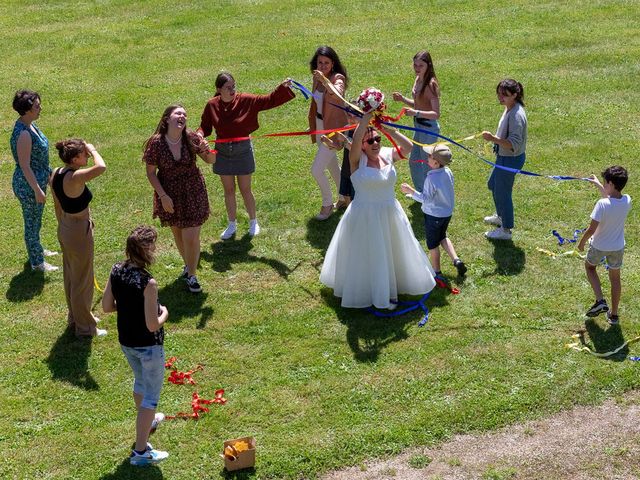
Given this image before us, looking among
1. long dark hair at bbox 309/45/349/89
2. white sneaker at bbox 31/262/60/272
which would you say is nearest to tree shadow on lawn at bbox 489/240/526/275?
long dark hair at bbox 309/45/349/89

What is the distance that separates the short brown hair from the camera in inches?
246

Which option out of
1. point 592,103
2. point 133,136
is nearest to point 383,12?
point 592,103

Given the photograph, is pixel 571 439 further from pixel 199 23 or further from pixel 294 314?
pixel 199 23

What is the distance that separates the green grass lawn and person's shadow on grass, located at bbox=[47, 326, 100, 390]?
2cm

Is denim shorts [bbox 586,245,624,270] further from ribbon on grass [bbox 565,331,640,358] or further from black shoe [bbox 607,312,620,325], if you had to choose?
ribbon on grass [bbox 565,331,640,358]

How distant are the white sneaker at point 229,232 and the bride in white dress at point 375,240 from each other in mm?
2125

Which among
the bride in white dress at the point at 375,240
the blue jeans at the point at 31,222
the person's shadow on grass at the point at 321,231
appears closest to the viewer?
the bride in white dress at the point at 375,240

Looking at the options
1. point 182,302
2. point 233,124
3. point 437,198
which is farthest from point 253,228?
point 437,198

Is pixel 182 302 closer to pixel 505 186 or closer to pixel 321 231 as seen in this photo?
pixel 321 231

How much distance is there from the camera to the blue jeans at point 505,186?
9.88 m

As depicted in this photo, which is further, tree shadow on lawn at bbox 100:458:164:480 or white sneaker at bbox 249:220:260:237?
white sneaker at bbox 249:220:260:237

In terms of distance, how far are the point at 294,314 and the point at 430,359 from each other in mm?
1588

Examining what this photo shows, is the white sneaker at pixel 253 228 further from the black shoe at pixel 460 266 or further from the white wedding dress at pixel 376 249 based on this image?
the black shoe at pixel 460 266

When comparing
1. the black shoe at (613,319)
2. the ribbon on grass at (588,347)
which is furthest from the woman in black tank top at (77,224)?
the black shoe at (613,319)
